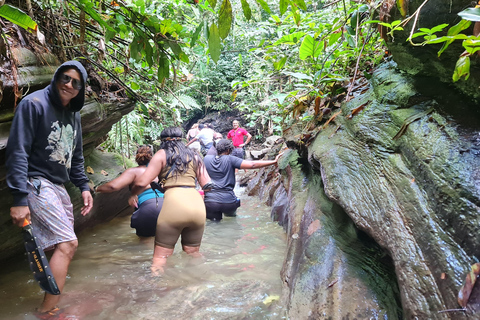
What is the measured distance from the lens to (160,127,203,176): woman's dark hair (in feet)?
12.7

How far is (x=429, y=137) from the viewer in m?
2.26

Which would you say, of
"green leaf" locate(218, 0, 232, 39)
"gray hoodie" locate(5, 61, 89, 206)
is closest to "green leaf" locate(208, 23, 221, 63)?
"green leaf" locate(218, 0, 232, 39)

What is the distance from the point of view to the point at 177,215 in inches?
144

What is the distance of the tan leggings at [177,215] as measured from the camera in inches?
145

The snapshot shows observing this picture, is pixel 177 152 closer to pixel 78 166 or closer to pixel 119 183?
pixel 119 183

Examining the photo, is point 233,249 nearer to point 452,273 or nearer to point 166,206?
point 166,206

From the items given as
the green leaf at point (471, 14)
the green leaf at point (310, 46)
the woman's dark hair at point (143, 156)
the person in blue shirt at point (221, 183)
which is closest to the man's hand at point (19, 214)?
the woman's dark hair at point (143, 156)

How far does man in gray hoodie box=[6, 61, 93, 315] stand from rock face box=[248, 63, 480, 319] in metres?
2.05

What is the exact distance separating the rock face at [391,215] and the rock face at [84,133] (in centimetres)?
292

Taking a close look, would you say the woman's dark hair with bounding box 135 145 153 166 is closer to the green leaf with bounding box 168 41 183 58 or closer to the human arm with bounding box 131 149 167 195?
the human arm with bounding box 131 149 167 195

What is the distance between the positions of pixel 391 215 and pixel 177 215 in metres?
2.37

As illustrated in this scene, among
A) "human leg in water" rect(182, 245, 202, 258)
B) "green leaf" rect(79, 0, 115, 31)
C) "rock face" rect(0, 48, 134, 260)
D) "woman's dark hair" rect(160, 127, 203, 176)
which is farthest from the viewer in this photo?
"human leg in water" rect(182, 245, 202, 258)

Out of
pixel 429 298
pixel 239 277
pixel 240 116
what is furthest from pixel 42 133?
pixel 240 116

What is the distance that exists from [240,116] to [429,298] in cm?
2206
